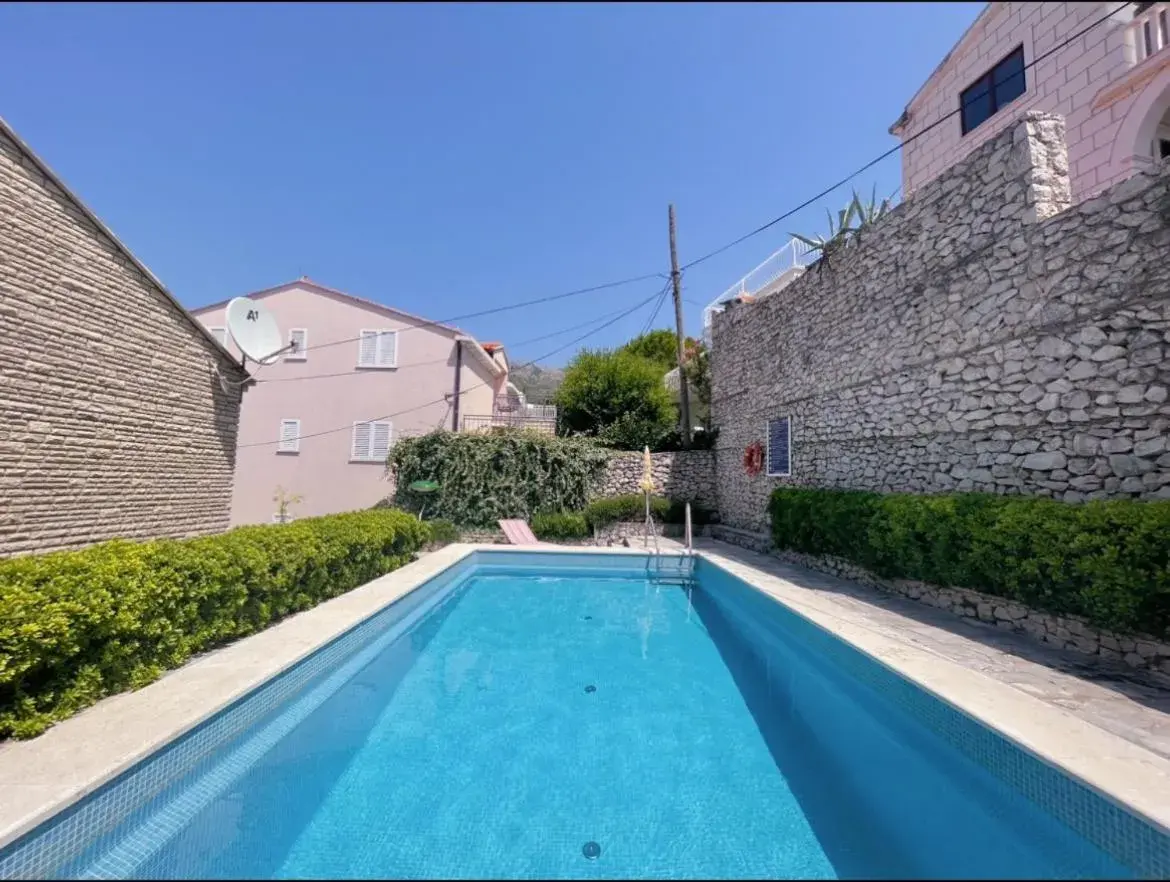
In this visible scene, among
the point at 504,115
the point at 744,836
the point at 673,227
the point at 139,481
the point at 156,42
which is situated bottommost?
the point at 744,836

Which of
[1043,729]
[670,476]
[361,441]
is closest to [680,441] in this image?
[670,476]

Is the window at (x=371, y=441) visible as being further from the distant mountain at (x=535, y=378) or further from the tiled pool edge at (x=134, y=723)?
the distant mountain at (x=535, y=378)

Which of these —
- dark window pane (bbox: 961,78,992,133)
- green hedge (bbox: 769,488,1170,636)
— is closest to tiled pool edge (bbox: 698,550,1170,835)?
green hedge (bbox: 769,488,1170,636)

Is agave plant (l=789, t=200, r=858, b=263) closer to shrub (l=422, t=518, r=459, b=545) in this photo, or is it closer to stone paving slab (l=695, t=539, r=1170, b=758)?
stone paving slab (l=695, t=539, r=1170, b=758)

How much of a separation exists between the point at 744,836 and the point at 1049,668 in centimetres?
301

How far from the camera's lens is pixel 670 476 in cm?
1466

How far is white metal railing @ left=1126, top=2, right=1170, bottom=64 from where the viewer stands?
7535mm

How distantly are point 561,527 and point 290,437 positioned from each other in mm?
9099

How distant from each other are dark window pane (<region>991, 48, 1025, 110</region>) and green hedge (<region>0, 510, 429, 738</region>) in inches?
572

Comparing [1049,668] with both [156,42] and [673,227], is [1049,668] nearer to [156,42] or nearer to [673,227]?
[156,42]

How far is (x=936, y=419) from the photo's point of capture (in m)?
6.62

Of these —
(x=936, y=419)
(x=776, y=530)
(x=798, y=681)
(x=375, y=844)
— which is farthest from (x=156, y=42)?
(x=776, y=530)

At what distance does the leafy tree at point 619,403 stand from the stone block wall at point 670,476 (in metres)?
1.03

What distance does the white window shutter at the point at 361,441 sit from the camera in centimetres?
1555
